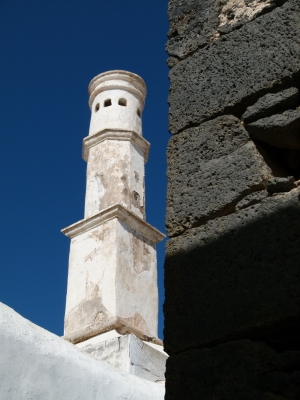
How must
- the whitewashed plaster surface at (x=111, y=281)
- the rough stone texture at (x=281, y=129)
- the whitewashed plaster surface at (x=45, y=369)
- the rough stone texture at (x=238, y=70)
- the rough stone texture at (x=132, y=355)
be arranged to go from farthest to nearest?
1. the whitewashed plaster surface at (x=111, y=281)
2. the rough stone texture at (x=132, y=355)
3. the whitewashed plaster surface at (x=45, y=369)
4. the rough stone texture at (x=238, y=70)
5. the rough stone texture at (x=281, y=129)

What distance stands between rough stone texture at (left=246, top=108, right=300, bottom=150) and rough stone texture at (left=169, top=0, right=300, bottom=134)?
144 millimetres

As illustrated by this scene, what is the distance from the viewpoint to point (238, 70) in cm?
252

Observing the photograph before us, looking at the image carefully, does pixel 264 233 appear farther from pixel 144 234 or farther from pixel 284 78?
pixel 144 234

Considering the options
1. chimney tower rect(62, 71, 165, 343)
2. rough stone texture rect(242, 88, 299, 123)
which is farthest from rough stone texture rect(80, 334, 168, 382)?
rough stone texture rect(242, 88, 299, 123)

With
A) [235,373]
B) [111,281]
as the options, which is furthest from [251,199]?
[111,281]

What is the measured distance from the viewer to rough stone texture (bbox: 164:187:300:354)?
1.87 meters

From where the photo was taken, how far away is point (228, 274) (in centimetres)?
204

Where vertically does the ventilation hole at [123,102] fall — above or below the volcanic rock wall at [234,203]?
above

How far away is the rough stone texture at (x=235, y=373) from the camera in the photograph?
5.75 feet

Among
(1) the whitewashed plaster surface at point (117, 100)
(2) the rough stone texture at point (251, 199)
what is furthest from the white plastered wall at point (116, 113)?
(2) the rough stone texture at point (251, 199)

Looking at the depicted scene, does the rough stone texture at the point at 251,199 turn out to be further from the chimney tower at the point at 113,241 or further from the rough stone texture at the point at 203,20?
the chimney tower at the point at 113,241

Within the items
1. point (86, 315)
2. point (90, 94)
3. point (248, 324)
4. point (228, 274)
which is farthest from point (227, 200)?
point (90, 94)

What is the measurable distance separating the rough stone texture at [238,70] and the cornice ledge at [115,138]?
4942 mm

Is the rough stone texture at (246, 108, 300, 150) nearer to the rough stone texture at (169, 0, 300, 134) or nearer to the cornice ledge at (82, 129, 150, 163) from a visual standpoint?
the rough stone texture at (169, 0, 300, 134)
